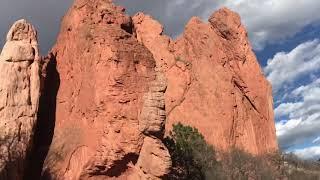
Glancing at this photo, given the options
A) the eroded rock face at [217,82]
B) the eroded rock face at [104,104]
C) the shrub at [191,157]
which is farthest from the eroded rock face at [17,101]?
the eroded rock face at [217,82]

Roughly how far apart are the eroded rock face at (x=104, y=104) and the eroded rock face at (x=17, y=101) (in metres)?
2.04

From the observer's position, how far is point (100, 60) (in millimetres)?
27453

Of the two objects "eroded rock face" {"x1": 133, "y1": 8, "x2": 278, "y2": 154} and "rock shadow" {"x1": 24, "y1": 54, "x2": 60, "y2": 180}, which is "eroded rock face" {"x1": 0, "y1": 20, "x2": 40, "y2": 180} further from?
"eroded rock face" {"x1": 133, "y1": 8, "x2": 278, "y2": 154}

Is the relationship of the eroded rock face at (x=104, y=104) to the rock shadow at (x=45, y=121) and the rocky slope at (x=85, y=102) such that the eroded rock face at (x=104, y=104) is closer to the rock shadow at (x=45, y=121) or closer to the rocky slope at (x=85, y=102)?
the rocky slope at (x=85, y=102)

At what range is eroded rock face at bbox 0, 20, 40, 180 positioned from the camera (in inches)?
964

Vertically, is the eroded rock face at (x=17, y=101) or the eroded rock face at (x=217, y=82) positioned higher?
the eroded rock face at (x=217, y=82)

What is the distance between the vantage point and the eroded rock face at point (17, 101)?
24.5 meters

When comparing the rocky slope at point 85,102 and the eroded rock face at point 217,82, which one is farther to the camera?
the eroded rock face at point 217,82

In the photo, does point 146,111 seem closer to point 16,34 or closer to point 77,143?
point 77,143

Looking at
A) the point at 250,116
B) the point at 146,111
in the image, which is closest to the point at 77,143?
the point at 146,111

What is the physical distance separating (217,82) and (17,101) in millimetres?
40297

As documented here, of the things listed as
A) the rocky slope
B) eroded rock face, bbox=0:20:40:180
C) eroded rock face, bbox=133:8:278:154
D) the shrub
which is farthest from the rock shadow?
eroded rock face, bbox=133:8:278:154

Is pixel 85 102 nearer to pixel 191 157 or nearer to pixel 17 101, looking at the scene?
pixel 17 101

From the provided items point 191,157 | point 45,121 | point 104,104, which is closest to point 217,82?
point 191,157
